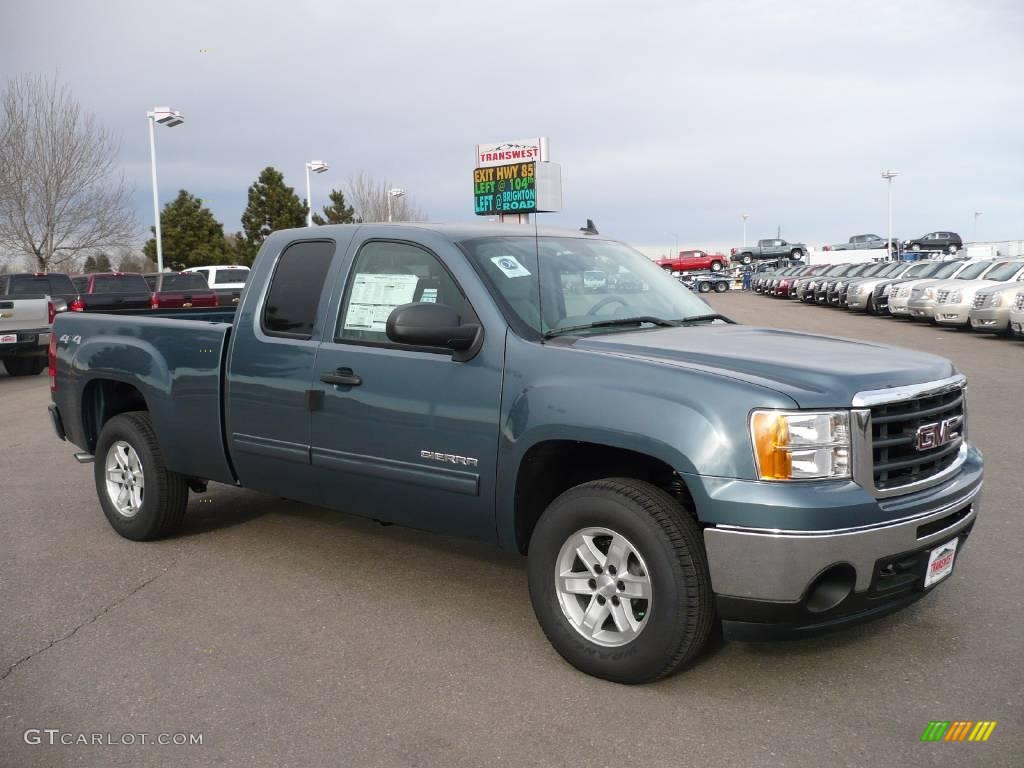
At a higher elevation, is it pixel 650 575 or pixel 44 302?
pixel 44 302

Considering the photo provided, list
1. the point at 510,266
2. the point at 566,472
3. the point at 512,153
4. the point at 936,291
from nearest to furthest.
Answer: the point at 566,472 → the point at 510,266 → the point at 936,291 → the point at 512,153

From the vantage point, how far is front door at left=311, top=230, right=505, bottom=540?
439 cm

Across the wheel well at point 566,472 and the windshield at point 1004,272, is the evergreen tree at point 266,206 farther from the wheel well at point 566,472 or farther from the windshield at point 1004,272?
the wheel well at point 566,472

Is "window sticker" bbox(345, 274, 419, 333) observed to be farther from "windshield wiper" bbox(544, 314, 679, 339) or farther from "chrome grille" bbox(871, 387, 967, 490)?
"chrome grille" bbox(871, 387, 967, 490)

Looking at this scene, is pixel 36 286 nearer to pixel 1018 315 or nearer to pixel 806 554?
pixel 806 554

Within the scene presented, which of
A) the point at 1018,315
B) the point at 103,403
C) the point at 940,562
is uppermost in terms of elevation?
the point at 103,403

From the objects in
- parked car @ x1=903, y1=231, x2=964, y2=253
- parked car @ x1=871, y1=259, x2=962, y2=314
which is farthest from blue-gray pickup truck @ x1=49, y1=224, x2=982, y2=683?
parked car @ x1=903, y1=231, x2=964, y2=253

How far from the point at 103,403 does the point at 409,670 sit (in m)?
3.50

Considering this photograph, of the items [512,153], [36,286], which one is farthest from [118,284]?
[512,153]

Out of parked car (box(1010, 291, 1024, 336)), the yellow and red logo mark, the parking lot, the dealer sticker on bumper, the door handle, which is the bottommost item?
the yellow and red logo mark

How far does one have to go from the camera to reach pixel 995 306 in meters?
20.2

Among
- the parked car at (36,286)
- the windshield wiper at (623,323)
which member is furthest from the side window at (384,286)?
the parked car at (36,286)

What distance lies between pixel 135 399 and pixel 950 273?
25192 mm

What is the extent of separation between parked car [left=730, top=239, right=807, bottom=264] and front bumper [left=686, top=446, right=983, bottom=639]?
74.1 metres
